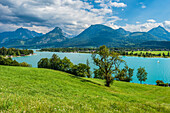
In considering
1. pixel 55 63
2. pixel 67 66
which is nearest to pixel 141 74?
pixel 67 66

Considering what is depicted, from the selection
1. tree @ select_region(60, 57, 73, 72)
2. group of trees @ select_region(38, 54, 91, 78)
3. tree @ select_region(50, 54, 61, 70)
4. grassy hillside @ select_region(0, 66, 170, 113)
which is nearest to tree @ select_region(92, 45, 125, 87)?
grassy hillside @ select_region(0, 66, 170, 113)

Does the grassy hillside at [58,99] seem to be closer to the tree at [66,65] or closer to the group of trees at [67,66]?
the group of trees at [67,66]

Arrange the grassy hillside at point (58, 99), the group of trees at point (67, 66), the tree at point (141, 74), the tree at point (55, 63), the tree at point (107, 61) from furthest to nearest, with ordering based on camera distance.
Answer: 1. the tree at point (55, 63)
2. the tree at point (141, 74)
3. the group of trees at point (67, 66)
4. the tree at point (107, 61)
5. the grassy hillside at point (58, 99)

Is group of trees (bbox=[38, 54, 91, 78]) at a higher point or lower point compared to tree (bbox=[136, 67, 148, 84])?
higher

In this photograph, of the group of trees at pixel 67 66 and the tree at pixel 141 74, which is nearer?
the group of trees at pixel 67 66

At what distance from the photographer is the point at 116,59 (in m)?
35.3

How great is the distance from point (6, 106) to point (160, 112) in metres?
12.5

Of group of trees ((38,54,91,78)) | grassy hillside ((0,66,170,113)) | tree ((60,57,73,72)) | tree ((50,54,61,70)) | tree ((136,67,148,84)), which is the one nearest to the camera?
grassy hillside ((0,66,170,113))

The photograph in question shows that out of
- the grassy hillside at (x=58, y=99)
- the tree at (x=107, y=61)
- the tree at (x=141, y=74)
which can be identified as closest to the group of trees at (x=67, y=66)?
the tree at (x=107, y=61)

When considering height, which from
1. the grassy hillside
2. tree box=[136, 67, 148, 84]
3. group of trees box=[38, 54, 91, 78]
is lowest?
tree box=[136, 67, 148, 84]

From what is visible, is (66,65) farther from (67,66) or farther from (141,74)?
(141,74)

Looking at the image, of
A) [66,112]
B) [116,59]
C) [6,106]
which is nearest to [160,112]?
[66,112]

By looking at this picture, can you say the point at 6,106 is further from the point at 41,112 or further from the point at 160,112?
the point at 160,112

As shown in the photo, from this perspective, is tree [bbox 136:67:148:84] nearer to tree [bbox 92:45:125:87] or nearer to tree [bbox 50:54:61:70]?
tree [bbox 92:45:125:87]
